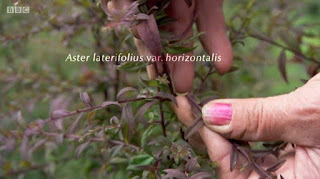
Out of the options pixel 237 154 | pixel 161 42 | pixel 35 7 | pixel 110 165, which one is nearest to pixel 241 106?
pixel 237 154

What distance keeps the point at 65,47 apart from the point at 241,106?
0.63 meters

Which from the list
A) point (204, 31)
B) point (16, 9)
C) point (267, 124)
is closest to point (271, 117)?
point (267, 124)

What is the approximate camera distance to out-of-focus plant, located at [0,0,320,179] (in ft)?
2.43

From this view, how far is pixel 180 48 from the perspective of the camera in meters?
0.74

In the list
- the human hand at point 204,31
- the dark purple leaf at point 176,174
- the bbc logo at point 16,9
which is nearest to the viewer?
the dark purple leaf at point 176,174

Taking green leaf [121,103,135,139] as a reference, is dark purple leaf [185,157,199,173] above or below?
below

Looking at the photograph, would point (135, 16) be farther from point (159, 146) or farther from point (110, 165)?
point (110, 165)

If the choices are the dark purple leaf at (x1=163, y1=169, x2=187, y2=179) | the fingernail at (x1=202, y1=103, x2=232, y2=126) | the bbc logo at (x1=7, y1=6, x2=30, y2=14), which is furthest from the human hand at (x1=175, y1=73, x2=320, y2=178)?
the bbc logo at (x1=7, y1=6, x2=30, y2=14)

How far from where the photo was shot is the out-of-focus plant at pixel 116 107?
0.74 meters

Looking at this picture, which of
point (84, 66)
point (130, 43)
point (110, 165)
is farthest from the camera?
point (84, 66)

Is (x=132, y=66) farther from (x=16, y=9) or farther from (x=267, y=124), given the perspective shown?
(x=16, y=9)

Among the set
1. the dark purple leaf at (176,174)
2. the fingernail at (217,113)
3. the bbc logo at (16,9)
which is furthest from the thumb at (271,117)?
the bbc logo at (16,9)

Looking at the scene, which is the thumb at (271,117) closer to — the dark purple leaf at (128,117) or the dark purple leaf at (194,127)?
the dark purple leaf at (194,127)

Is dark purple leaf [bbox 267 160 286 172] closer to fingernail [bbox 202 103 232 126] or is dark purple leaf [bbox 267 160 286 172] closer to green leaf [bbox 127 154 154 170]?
fingernail [bbox 202 103 232 126]
